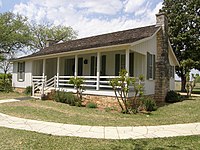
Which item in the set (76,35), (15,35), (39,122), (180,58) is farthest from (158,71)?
(76,35)

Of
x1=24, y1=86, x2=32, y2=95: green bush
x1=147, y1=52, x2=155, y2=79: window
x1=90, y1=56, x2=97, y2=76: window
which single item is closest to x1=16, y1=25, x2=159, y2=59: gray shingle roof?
x1=90, y1=56, x2=97, y2=76: window

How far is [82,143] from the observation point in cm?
482

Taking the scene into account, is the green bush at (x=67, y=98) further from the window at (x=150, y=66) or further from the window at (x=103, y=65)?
the window at (x=150, y=66)

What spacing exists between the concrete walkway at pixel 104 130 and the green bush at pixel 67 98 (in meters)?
4.28

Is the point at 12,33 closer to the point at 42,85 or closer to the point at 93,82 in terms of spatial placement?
the point at 42,85

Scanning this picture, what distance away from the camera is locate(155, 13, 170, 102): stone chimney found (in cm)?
1406

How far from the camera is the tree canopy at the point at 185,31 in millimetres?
24344

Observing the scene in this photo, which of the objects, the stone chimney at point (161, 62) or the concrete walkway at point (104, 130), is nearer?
the concrete walkway at point (104, 130)

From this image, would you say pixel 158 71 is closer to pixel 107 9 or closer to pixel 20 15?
pixel 107 9

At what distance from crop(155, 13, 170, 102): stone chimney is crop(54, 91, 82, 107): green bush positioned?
19.8 feet

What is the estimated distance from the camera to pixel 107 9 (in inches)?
670

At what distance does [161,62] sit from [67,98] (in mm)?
7208

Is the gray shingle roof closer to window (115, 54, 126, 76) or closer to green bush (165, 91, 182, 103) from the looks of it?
window (115, 54, 126, 76)

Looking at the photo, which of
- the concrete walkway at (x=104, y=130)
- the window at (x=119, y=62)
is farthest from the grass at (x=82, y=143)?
the window at (x=119, y=62)
